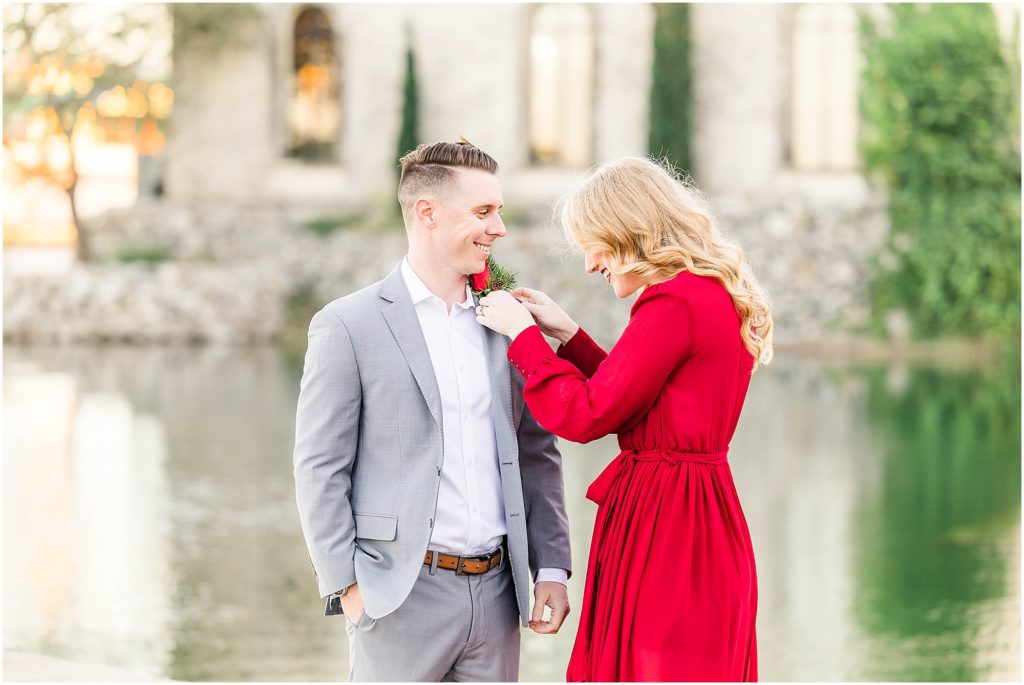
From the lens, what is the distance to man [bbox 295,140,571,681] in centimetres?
298

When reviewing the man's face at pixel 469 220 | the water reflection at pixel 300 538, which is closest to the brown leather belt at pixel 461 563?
the man's face at pixel 469 220

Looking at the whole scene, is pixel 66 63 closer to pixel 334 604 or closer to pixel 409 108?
pixel 409 108

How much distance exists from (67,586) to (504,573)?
182 inches

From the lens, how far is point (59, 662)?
3934mm

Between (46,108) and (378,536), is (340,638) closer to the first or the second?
(378,536)

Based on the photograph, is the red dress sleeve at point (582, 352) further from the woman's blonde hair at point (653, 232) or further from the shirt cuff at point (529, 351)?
the woman's blonde hair at point (653, 232)

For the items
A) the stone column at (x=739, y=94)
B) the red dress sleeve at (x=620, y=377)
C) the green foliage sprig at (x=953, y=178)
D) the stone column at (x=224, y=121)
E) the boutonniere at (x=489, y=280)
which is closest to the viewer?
the red dress sleeve at (x=620, y=377)

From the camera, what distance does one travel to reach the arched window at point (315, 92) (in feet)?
79.5

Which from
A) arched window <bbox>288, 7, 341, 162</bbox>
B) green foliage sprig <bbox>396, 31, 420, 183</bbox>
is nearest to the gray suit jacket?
green foliage sprig <bbox>396, 31, 420, 183</bbox>

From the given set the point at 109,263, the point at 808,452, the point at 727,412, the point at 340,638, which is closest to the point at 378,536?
the point at 727,412

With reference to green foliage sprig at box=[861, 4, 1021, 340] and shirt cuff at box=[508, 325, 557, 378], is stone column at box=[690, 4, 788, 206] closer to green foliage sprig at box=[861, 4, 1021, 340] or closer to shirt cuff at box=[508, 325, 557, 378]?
green foliage sprig at box=[861, 4, 1021, 340]

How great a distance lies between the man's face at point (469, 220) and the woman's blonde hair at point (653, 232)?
22 cm

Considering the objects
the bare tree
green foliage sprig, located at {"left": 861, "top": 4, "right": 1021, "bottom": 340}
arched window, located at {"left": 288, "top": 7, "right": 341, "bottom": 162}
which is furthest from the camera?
arched window, located at {"left": 288, "top": 7, "right": 341, "bottom": 162}

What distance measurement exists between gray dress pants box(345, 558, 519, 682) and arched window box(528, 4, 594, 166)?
21262 millimetres
